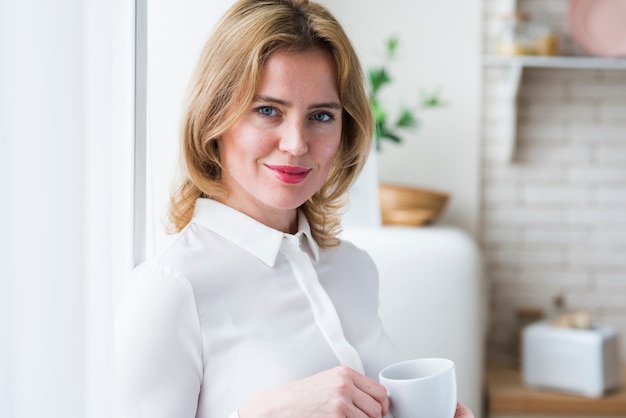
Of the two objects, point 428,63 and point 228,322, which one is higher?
point 428,63

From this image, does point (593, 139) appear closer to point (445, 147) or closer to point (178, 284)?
point (445, 147)

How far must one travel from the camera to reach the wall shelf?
2.62 meters

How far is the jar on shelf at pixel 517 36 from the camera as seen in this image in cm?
264

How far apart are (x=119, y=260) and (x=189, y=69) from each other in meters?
0.44

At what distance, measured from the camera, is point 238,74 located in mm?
1020

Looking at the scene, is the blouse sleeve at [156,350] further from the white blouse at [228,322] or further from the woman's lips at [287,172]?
the woman's lips at [287,172]

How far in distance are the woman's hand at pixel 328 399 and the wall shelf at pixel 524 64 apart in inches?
76.4

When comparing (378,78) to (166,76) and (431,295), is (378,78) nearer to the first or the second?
(431,295)

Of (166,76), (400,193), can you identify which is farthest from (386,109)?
(166,76)

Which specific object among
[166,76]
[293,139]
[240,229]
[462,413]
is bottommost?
[462,413]

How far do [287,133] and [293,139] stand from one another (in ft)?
0.04

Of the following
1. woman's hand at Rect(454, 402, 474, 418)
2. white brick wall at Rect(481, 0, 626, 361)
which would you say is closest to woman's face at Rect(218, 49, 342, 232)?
woman's hand at Rect(454, 402, 474, 418)

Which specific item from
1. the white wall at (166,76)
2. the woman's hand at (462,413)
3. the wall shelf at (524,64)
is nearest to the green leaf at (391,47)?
the wall shelf at (524,64)

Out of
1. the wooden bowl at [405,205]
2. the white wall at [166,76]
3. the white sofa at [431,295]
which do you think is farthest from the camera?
the wooden bowl at [405,205]
